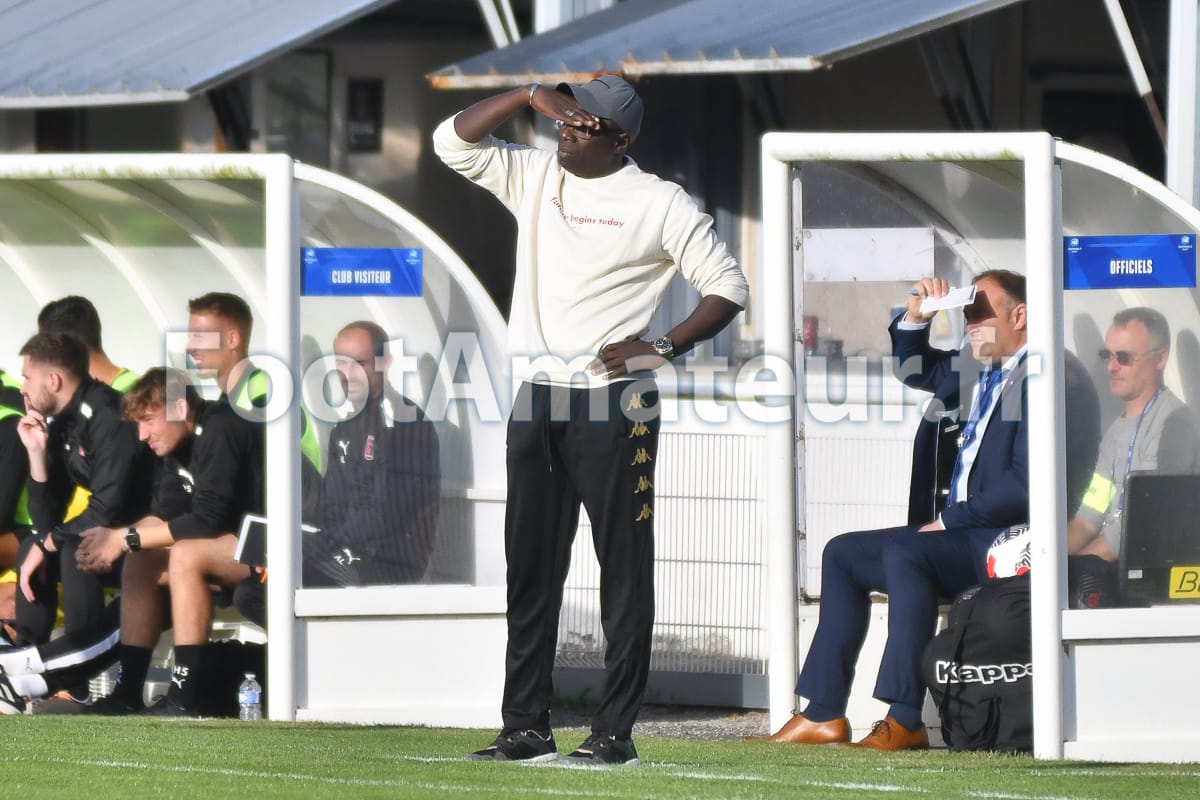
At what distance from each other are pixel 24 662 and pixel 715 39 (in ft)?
13.5

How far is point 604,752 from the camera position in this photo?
17.5ft

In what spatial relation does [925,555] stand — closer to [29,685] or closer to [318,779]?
[318,779]

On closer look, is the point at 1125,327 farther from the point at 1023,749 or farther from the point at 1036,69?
the point at 1036,69

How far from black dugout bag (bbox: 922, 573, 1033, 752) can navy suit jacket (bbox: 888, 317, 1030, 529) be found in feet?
1.03

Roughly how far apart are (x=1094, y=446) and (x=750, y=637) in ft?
6.45

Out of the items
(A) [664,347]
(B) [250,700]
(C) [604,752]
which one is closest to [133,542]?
(B) [250,700]

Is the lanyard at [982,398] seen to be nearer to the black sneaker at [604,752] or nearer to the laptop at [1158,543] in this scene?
the laptop at [1158,543]

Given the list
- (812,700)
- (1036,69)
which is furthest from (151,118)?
(812,700)

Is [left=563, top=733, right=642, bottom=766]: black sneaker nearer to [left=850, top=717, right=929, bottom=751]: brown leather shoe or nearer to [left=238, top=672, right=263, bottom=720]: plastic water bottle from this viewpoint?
[left=850, top=717, right=929, bottom=751]: brown leather shoe

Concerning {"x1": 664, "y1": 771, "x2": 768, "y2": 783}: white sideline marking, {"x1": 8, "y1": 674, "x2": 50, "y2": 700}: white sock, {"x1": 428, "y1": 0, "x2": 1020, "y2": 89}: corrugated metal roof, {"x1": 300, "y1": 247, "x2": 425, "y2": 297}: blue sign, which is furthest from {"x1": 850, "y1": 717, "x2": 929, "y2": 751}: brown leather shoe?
{"x1": 428, "y1": 0, "x2": 1020, "y2": 89}: corrugated metal roof

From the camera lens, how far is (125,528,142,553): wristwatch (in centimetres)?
749

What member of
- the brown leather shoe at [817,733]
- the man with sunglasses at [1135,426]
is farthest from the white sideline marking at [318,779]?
the man with sunglasses at [1135,426]

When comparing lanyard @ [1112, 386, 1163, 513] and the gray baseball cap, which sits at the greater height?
the gray baseball cap

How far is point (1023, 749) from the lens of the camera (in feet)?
21.3
